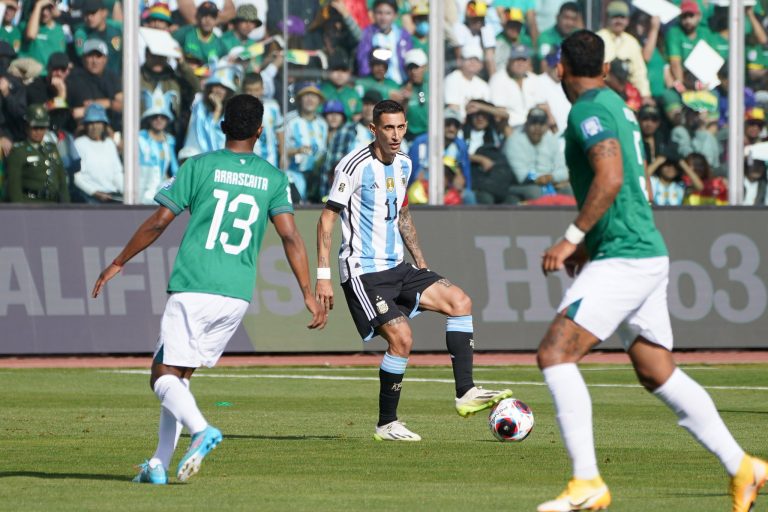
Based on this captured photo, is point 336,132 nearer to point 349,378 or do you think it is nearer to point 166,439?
point 349,378

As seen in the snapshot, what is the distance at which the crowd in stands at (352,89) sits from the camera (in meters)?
20.4

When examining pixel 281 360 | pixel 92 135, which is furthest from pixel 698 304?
pixel 92 135

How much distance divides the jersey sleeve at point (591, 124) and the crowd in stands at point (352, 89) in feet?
45.4

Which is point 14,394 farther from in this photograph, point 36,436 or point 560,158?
point 560,158

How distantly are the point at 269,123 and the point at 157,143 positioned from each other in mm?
1514

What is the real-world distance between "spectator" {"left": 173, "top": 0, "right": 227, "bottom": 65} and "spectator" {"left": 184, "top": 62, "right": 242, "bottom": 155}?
20 centimetres

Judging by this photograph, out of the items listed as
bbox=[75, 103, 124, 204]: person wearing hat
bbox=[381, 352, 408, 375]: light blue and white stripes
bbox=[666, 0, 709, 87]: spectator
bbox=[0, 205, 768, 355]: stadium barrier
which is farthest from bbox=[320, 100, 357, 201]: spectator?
bbox=[381, 352, 408, 375]: light blue and white stripes

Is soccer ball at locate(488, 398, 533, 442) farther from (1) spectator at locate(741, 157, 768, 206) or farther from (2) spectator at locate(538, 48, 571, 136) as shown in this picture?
(1) spectator at locate(741, 157, 768, 206)

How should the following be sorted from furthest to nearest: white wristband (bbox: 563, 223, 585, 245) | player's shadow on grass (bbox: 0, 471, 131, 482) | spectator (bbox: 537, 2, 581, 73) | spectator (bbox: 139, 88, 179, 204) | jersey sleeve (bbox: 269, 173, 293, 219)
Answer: spectator (bbox: 537, 2, 581, 73) < spectator (bbox: 139, 88, 179, 204) < player's shadow on grass (bbox: 0, 471, 131, 482) < jersey sleeve (bbox: 269, 173, 293, 219) < white wristband (bbox: 563, 223, 585, 245)

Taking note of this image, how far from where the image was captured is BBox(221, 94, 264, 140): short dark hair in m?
8.66

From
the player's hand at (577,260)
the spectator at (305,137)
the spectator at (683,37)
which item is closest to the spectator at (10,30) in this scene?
the spectator at (305,137)

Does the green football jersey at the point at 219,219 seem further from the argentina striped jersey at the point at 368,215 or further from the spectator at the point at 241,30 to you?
the spectator at the point at 241,30

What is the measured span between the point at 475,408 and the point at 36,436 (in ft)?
10.4

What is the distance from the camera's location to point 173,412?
832 centimetres
